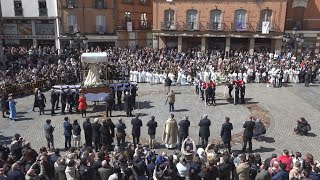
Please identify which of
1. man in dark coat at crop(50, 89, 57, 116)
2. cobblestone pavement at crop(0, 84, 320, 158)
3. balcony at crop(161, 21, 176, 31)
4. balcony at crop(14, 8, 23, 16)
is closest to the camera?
cobblestone pavement at crop(0, 84, 320, 158)

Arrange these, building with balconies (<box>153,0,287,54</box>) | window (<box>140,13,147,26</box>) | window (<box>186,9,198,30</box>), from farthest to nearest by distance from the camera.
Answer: window (<box>140,13,147,26</box>)
window (<box>186,9,198,30</box>)
building with balconies (<box>153,0,287,54</box>)

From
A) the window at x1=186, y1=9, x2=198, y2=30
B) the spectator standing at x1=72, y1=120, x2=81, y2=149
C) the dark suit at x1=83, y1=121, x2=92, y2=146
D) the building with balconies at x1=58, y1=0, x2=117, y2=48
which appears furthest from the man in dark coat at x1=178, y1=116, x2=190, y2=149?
the building with balconies at x1=58, y1=0, x2=117, y2=48

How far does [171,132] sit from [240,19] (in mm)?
29530

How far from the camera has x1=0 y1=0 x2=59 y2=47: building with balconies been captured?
1769 inches

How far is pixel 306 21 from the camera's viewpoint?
43031 mm

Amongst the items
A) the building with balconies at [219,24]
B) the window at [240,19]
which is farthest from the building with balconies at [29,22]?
the window at [240,19]

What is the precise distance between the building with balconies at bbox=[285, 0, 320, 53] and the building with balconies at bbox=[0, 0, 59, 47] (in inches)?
1155

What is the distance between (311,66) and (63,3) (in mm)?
30158

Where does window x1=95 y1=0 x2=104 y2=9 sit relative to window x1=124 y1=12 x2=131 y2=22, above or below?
above

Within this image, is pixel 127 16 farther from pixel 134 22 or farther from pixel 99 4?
pixel 99 4

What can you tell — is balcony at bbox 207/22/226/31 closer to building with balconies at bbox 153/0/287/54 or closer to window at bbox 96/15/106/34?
building with balconies at bbox 153/0/287/54

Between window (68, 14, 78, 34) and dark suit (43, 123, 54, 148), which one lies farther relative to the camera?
window (68, 14, 78, 34)

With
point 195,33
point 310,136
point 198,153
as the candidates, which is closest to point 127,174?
point 198,153

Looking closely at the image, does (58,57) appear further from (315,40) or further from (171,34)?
(315,40)
